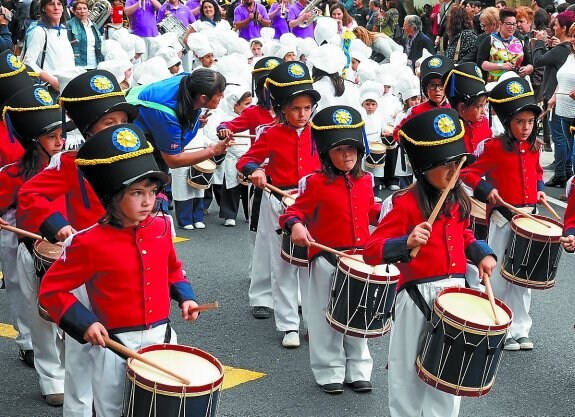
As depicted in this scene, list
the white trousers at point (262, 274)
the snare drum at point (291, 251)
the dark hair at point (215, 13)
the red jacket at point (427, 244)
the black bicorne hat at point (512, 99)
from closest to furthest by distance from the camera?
the red jacket at point (427, 244) → the snare drum at point (291, 251) → the black bicorne hat at point (512, 99) → the white trousers at point (262, 274) → the dark hair at point (215, 13)

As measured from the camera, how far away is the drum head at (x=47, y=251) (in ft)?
18.4

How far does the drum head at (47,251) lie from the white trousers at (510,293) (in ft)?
10.3

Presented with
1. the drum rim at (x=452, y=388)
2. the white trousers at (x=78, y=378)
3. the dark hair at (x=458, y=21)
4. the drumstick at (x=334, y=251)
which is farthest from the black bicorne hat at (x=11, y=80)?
the dark hair at (x=458, y=21)

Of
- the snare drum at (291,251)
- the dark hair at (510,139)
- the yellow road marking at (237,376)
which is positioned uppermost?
the dark hair at (510,139)

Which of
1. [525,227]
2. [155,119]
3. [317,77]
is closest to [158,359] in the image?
[155,119]

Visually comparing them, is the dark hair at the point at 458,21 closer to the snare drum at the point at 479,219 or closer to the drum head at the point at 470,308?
the snare drum at the point at 479,219

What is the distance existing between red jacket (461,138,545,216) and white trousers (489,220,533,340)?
0.61 ft

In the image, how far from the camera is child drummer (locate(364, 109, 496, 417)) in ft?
16.2

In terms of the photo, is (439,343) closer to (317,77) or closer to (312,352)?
(312,352)

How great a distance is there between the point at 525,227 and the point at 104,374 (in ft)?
11.0

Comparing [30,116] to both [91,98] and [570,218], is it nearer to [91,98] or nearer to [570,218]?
[91,98]

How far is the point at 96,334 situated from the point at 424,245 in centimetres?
175

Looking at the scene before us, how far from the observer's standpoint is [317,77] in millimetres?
9594

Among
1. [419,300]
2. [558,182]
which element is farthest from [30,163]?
[558,182]
